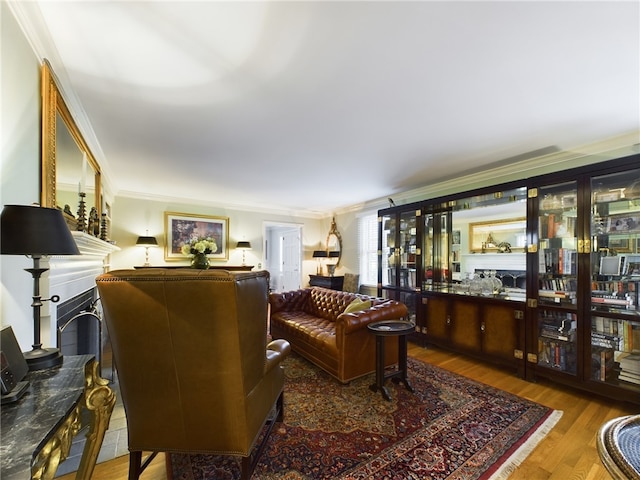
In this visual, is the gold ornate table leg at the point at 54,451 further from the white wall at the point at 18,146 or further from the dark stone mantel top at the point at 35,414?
the white wall at the point at 18,146

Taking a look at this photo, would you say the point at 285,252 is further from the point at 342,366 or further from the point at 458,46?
A: the point at 458,46

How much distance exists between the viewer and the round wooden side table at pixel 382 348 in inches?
96.2

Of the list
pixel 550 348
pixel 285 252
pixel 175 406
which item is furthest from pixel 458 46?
pixel 285 252

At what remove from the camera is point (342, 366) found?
261cm

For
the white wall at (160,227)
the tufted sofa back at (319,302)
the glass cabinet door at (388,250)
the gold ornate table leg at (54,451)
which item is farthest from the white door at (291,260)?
the gold ornate table leg at (54,451)

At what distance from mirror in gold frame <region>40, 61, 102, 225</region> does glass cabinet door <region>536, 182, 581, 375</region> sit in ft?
13.4

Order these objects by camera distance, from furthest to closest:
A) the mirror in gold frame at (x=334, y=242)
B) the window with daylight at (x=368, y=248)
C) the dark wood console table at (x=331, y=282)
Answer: the mirror in gold frame at (x=334, y=242), the dark wood console table at (x=331, y=282), the window with daylight at (x=368, y=248)

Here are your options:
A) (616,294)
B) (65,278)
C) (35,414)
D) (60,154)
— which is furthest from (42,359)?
(616,294)

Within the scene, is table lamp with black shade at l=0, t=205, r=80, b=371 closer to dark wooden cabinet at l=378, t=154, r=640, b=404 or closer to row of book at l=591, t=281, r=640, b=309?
dark wooden cabinet at l=378, t=154, r=640, b=404

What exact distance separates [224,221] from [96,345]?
334cm

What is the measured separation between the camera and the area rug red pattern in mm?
1630

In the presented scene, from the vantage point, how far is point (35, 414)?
30.8 inches

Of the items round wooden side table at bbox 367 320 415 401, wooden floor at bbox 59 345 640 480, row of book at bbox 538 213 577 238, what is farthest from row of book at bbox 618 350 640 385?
round wooden side table at bbox 367 320 415 401

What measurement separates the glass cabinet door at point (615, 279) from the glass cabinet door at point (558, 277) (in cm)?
14
